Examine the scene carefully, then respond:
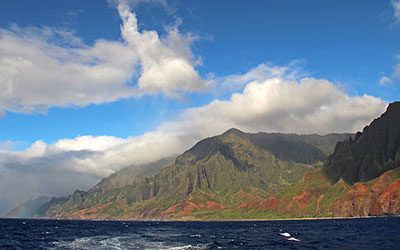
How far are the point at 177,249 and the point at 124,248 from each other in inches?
566

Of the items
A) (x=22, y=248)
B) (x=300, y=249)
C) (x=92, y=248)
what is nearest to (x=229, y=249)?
(x=300, y=249)

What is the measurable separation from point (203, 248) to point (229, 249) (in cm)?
668

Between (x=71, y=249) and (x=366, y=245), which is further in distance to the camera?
(x=366, y=245)

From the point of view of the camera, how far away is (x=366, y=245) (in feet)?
423

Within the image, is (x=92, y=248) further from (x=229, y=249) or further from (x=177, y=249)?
(x=229, y=249)

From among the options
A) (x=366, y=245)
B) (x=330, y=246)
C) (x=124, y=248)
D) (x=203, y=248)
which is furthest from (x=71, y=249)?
(x=366, y=245)

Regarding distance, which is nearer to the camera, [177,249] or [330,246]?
[177,249]

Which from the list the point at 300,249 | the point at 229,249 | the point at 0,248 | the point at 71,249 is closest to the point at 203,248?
the point at 229,249

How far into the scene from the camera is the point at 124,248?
123500 millimetres

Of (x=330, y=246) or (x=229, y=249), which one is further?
(x=330, y=246)

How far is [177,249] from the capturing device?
11950 cm

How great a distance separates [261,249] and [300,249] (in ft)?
32.6

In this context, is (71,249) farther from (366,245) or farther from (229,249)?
(366,245)

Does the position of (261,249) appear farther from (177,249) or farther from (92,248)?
(92,248)
